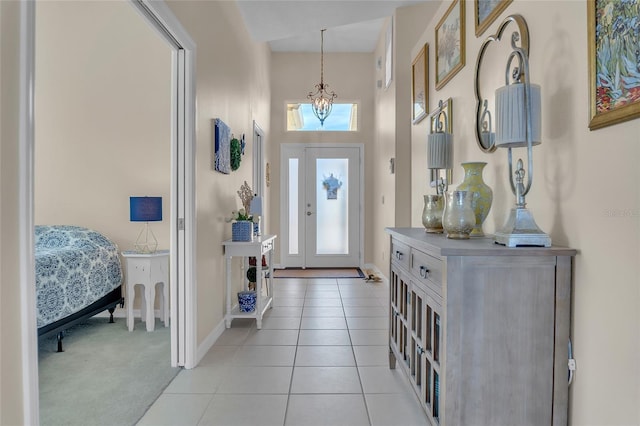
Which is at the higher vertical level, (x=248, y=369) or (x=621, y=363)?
(x=621, y=363)

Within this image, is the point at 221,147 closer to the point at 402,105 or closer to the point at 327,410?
the point at 327,410

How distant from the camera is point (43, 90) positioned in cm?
364

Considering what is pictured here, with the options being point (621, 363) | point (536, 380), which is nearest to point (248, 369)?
point (536, 380)

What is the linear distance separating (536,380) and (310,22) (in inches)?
165

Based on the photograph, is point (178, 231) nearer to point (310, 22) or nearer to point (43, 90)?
point (43, 90)

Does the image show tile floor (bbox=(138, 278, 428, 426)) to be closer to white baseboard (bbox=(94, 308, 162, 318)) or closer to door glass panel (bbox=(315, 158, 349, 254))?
white baseboard (bbox=(94, 308, 162, 318))

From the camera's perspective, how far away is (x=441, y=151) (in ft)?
7.90

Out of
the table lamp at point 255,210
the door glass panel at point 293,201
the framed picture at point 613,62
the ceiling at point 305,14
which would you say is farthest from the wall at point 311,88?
the framed picture at point 613,62

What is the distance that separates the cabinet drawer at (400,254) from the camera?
2.11 m

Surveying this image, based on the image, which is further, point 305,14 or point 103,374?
point 305,14

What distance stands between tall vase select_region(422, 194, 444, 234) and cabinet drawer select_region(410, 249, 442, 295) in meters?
0.26

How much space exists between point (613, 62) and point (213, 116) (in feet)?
8.53

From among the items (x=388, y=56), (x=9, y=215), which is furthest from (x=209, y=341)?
(x=388, y=56)

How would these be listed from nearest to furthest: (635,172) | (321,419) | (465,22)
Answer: (635,172)
(321,419)
(465,22)
